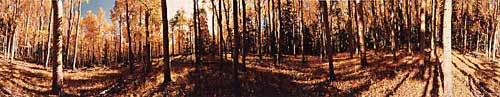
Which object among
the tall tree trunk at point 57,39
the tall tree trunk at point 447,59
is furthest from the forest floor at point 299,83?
the tall tree trunk at point 447,59

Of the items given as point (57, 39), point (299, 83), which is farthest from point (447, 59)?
point (57, 39)

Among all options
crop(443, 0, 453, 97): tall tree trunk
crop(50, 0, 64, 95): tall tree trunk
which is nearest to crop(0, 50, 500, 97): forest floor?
crop(50, 0, 64, 95): tall tree trunk

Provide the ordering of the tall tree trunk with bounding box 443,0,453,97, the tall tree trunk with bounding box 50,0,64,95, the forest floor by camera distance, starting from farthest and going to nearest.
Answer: the forest floor → the tall tree trunk with bounding box 50,0,64,95 → the tall tree trunk with bounding box 443,0,453,97

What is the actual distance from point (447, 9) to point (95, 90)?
1519 cm

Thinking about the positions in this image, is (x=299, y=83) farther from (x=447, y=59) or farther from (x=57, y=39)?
(x=57, y=39)

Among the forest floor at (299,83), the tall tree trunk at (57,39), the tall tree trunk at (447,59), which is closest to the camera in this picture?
the tall tree trunk at (447,59)

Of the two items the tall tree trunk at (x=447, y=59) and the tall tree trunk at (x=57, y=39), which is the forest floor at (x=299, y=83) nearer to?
the tall tree trunk at (x=57, y=39)

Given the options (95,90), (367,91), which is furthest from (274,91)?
(95,90)

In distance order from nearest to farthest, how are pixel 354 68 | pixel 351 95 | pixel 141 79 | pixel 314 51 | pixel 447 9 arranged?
pixel 447 9
pixel 351 95
pixel 141 79
pixel 354 68
pixel 314 51

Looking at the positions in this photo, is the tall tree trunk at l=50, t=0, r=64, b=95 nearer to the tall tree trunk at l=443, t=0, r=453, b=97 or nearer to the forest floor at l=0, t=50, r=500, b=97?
the forest floor at l=0, t=50, r=500, b=97

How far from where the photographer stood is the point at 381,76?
1925 cm

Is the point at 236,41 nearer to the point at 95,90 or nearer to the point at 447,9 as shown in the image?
the point at 95,90

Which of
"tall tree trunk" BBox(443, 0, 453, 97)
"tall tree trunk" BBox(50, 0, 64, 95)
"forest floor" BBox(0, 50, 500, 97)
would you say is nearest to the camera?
"tall tree trunk" BBox(443, 0, 453, 97)

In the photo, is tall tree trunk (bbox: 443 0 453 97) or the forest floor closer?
tall tree trunk (bbox: 443 0 453 97)
